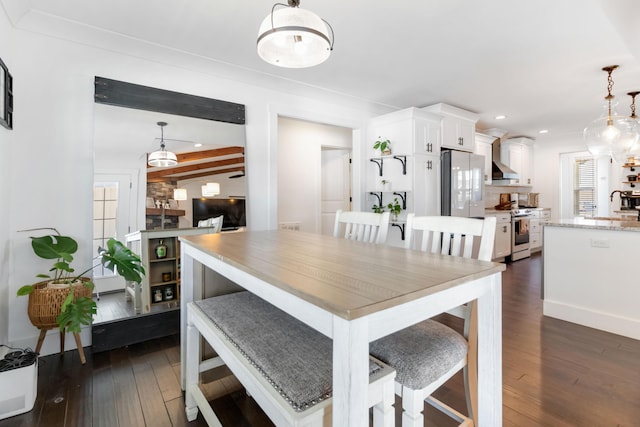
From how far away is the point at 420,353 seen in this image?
1094 millimetres

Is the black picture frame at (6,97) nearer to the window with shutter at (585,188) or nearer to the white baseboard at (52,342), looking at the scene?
the white baseboard at (52,342)

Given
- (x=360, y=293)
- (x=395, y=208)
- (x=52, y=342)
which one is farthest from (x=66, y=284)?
(x=395, y=208)

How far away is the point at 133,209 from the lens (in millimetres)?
2580

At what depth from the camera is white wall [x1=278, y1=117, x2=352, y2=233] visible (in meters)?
4.24

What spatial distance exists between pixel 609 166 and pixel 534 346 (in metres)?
6.09

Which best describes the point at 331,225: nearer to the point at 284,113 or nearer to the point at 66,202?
the point at 284,113

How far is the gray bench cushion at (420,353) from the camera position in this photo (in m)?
1.03

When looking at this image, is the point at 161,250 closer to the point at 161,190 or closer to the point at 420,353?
the point at 161,190

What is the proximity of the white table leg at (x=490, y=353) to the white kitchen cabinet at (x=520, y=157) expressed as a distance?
586 centimetres

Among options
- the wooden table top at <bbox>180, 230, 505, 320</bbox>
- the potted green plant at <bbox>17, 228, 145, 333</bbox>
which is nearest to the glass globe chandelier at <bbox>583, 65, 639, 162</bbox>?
the wooden table top at <bbox>180, 230, 505, 320</bbox>

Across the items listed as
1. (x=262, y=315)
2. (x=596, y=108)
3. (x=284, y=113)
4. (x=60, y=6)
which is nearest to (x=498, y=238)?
(x=596, y=108)

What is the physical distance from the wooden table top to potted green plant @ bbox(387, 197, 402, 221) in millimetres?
2384

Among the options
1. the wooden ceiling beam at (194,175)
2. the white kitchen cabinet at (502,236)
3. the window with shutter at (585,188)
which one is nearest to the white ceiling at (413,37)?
the wooden ceiling beam at (194,175)

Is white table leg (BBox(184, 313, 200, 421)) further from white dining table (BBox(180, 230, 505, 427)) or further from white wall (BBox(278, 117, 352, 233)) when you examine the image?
white wall (BBox(278, 117, 352, 233))
